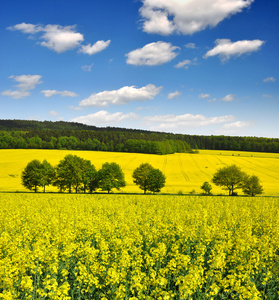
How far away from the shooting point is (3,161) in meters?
88.6

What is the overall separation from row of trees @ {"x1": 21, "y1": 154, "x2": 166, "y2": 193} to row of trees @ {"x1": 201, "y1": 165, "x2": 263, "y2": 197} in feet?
40.3

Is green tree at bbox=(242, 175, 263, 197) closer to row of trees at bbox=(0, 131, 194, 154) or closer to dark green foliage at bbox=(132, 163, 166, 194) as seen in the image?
dark green foliage at bbox=(132, 163, 166, 194)

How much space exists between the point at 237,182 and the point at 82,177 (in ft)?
119

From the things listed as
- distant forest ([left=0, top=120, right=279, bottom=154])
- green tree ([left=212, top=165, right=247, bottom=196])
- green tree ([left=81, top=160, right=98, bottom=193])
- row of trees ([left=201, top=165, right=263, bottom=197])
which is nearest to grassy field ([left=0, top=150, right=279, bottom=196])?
green tree ([left=212, top=165, right=247, bottom=196])

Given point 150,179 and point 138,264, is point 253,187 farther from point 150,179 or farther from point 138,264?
point 138,264

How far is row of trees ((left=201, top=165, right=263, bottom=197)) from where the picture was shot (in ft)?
178

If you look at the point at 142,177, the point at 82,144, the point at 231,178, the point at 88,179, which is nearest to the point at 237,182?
the point at 231,178

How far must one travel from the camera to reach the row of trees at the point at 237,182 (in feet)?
178

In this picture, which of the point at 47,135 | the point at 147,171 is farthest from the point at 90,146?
the point at 147,171

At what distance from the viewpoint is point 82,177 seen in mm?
58375

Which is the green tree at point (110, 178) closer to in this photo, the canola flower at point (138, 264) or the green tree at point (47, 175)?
the green tree at point (47, 175)

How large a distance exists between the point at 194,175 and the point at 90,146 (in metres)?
68.6

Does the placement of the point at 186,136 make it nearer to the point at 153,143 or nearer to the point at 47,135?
the point at 153,143

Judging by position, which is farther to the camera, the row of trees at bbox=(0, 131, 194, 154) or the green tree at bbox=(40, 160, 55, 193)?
the row of trees at bbox=(0, 131, 194, 154)
